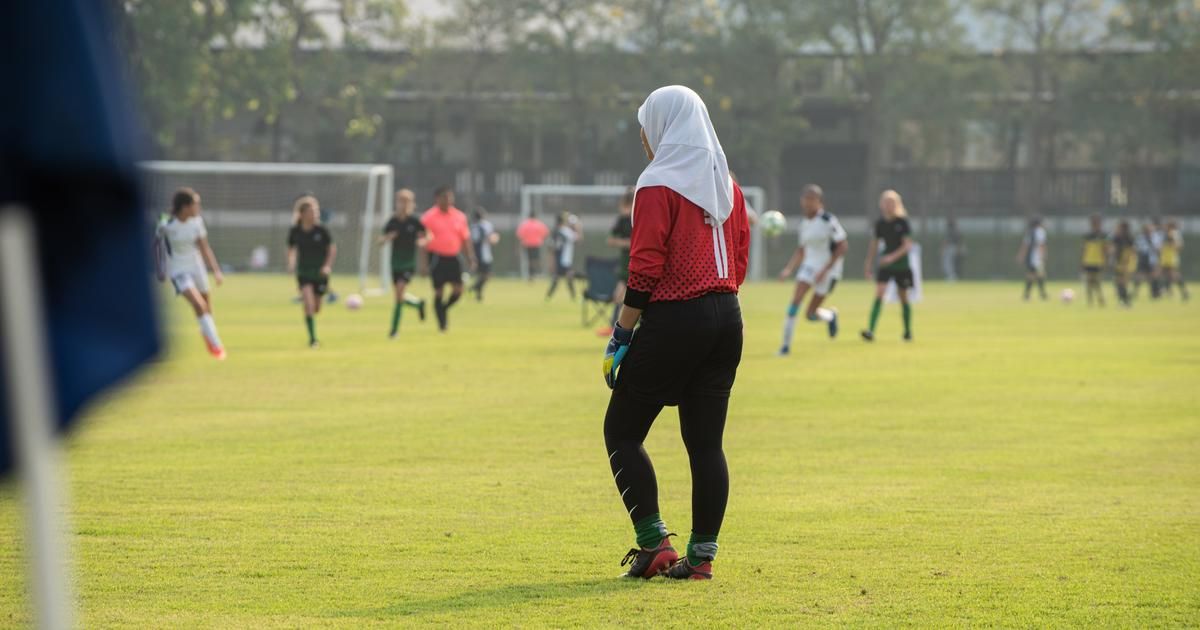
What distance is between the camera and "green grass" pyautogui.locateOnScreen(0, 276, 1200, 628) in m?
6.36

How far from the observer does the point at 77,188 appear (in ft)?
7.02

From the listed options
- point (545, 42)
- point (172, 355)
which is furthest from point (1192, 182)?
point (172, 355)

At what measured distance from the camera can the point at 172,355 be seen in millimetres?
2391

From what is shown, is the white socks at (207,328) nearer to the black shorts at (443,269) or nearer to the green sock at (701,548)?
the black shorts at (443,269)

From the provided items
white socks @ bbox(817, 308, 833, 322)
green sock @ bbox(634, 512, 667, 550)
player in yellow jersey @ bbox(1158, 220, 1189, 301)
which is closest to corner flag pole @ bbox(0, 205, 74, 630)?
green sock @ bbox(634, 512, 667, 550)

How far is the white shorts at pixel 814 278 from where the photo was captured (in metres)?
21.9

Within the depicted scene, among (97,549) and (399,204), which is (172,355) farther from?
(399,204)

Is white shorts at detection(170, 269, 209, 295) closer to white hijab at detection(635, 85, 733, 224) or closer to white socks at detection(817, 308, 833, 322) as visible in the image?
white socks at detection(817, 308, 833, 322)

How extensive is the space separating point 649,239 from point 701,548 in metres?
1.25

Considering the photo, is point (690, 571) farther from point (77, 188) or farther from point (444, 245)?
point (444, 245)

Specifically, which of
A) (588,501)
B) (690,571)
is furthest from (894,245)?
(690,571)

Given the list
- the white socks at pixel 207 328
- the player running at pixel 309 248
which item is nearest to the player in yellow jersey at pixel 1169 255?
the player running at pixel 309 248

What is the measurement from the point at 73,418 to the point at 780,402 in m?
13.0

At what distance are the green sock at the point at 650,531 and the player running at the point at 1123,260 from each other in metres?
33.5
